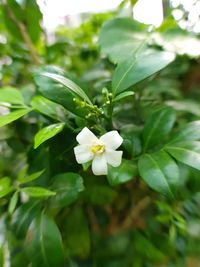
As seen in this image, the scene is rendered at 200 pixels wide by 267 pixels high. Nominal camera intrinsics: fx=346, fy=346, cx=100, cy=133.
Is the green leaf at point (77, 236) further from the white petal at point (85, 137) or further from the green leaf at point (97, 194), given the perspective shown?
the white petal at point (85, 137)

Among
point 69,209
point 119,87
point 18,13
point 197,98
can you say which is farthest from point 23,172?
point 197,98

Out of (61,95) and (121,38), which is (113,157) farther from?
(121,38)

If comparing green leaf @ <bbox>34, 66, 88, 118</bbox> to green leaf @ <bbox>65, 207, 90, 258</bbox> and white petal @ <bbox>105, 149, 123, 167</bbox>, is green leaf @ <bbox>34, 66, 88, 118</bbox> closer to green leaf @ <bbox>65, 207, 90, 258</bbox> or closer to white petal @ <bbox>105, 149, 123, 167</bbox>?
white petal @ <bbox>105, 149, 123, 167</bbox>

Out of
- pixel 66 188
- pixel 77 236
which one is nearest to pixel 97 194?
pixel 77 236

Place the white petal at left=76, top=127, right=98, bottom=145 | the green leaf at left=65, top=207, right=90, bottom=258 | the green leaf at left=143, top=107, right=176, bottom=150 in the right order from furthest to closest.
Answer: the green leaf at left=65, top=207, right=90, bottom=258 < the green leaf at left=143, top=107, right=176, bottom=150 < the white petal at left=76, top=127, right=98, bottom=145

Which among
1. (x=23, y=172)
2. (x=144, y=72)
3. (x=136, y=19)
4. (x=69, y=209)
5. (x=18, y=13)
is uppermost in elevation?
(x=18, y=13)

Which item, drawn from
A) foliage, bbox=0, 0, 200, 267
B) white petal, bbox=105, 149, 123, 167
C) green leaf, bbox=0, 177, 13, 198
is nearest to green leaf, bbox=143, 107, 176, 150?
foliage, bbox=0, 0, 200, 267

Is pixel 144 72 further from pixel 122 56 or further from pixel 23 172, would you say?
pixel 23 172
